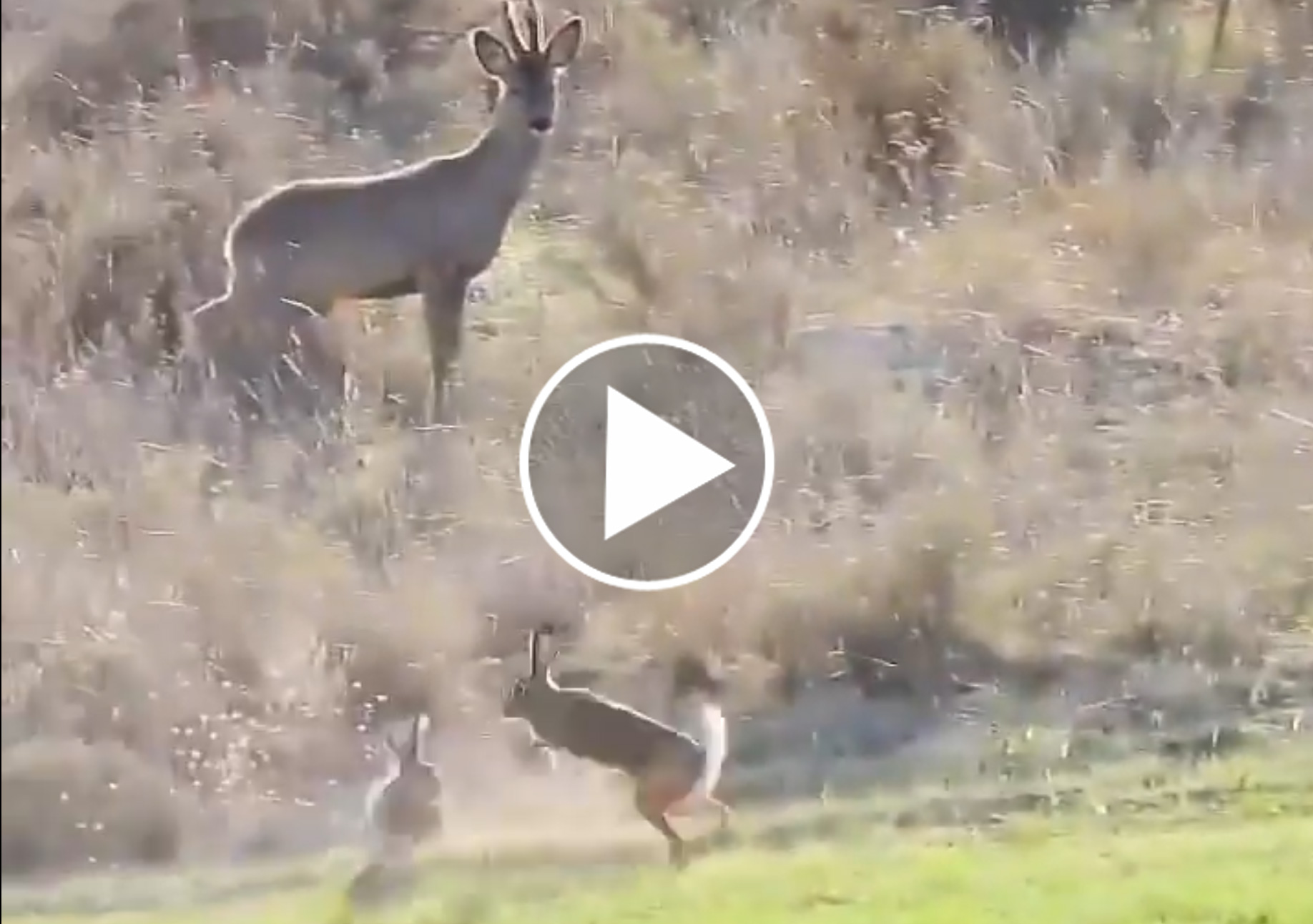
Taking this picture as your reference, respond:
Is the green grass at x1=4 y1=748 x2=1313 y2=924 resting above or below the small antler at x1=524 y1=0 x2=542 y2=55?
below

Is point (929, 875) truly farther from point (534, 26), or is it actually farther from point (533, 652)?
point (534, 26)

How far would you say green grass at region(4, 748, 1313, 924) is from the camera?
1.15 meters

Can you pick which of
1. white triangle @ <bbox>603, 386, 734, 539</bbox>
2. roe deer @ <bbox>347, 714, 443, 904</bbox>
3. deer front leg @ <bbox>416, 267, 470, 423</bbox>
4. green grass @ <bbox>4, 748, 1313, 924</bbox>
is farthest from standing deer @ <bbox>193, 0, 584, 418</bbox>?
green grass @ <bbox>4, 748, 1313, 924</bbox>

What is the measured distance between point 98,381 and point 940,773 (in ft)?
2.27

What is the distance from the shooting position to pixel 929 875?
3.94ft

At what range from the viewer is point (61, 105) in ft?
3.79

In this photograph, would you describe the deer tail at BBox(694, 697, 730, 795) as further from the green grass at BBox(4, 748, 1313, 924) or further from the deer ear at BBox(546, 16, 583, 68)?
the deer ear at BBox(546, 16, 583, 68)

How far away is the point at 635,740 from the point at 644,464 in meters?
0.20

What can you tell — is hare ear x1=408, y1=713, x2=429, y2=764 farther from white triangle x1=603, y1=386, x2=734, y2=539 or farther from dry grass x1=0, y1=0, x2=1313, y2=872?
white triangle x1=603, y1=386, x2=734, y2=539

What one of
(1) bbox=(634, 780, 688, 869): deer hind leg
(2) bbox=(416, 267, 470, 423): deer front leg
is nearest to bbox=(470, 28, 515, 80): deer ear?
Answer: (2) bbox=(416, 267, 470, 423): deer front leg

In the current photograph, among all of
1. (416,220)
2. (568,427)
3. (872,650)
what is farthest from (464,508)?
(872,650)

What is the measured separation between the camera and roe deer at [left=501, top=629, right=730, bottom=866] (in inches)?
46.0

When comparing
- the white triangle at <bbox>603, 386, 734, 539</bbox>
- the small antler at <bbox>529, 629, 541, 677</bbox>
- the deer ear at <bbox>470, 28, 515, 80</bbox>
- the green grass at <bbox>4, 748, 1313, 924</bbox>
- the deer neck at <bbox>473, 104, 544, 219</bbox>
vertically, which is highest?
the deer ear at <bbox>470, 28, 515, 80</bbox>

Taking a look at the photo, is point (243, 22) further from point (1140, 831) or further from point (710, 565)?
point (1140, 831)
